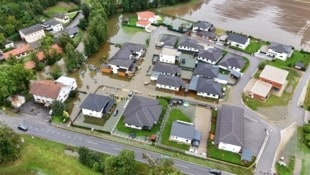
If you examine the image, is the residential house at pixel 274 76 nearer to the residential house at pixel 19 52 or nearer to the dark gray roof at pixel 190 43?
the dark gray roof at pixel 190 43

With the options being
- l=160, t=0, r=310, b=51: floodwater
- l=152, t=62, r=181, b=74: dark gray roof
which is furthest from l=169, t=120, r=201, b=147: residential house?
l=160, t=0, r=310, b=51: floodwater

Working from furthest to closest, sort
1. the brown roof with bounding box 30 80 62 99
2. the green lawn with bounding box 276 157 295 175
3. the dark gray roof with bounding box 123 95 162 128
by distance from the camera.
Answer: the brown roof with bounding box 30 80 62 99 → the dark gray roof with bounding box 123 95 162 128 → the green lawn with bounding box 276 157 295 175

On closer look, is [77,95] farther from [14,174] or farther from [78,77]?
[14,174]

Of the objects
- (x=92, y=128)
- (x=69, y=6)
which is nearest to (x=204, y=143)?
(x=92, y=128)

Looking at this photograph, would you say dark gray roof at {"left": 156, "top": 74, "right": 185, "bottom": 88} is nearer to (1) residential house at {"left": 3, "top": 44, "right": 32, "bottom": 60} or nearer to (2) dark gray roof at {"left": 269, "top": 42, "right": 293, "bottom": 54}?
(2) dark gray roof at {"left": 269, "top": 42, "right": 293, "bottom": 54}

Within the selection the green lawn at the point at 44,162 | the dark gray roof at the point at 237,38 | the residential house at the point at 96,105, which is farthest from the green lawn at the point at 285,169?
the dark gray roof at the point at 237,38
